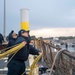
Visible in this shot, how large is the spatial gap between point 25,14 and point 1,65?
477 cm

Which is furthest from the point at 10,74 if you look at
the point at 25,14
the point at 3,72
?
the point at 25,14

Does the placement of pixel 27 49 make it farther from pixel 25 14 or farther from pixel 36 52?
pixel 25 14

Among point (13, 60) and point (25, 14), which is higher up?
point (25, 14)

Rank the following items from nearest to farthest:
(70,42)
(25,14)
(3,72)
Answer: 1. (3,72)
2. (25,14)
3. (70,42)

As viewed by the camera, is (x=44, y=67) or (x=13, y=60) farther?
(x=44, y=67)

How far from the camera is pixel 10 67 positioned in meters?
8.45

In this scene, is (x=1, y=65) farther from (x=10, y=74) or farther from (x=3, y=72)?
(x=10, y=74)

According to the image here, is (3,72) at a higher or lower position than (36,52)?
lower

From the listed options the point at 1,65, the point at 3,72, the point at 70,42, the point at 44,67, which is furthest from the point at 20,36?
the point at 70,42

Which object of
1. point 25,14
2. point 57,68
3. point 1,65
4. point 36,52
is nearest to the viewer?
point 57,68

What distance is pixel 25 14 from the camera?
15.4 meters

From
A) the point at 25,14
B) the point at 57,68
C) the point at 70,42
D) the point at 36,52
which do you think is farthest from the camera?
the point at 70,42

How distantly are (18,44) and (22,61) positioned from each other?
1.56 ft

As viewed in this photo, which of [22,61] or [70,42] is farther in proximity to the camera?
[70,42]
